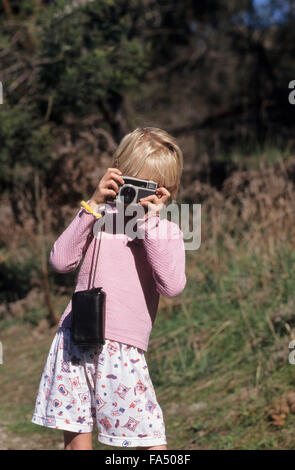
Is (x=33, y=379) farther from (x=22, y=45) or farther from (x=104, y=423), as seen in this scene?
(x=22, y=45)

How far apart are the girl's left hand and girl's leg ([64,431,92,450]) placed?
35.6 inches

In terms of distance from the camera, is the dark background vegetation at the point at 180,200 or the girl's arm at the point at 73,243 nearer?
the girl's arm at the point at 73,243

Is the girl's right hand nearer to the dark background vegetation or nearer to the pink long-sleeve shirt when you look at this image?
the pink long-sleeve shirt

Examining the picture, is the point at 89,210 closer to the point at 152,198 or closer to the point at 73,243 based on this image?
the point at 73,243

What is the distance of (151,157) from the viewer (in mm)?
2729

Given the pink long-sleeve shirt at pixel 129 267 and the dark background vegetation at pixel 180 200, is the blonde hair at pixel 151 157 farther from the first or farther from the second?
the dark background vegetation at pixel 180 200

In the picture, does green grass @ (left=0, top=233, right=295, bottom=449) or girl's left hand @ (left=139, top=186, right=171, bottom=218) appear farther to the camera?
green grass @ (left=0, top=233, right=295, bottom=449)

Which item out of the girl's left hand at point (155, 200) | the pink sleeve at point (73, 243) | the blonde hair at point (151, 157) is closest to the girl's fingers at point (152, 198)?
the girl's left hand at point (155, 200)

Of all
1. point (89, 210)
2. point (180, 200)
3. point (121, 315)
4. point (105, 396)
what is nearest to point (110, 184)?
point (89, 210)

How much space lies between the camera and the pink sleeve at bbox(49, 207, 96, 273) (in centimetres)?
270

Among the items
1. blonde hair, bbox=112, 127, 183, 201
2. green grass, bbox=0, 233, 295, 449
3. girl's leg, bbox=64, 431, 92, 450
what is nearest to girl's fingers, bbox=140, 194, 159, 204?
blonde hair, bbox=112, 127, 183, 201

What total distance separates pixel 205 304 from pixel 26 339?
184 cm

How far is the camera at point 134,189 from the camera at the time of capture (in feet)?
8.60

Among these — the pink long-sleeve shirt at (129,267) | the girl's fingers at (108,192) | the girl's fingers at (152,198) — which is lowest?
the pink long-sleeve shirt at (129,267)
